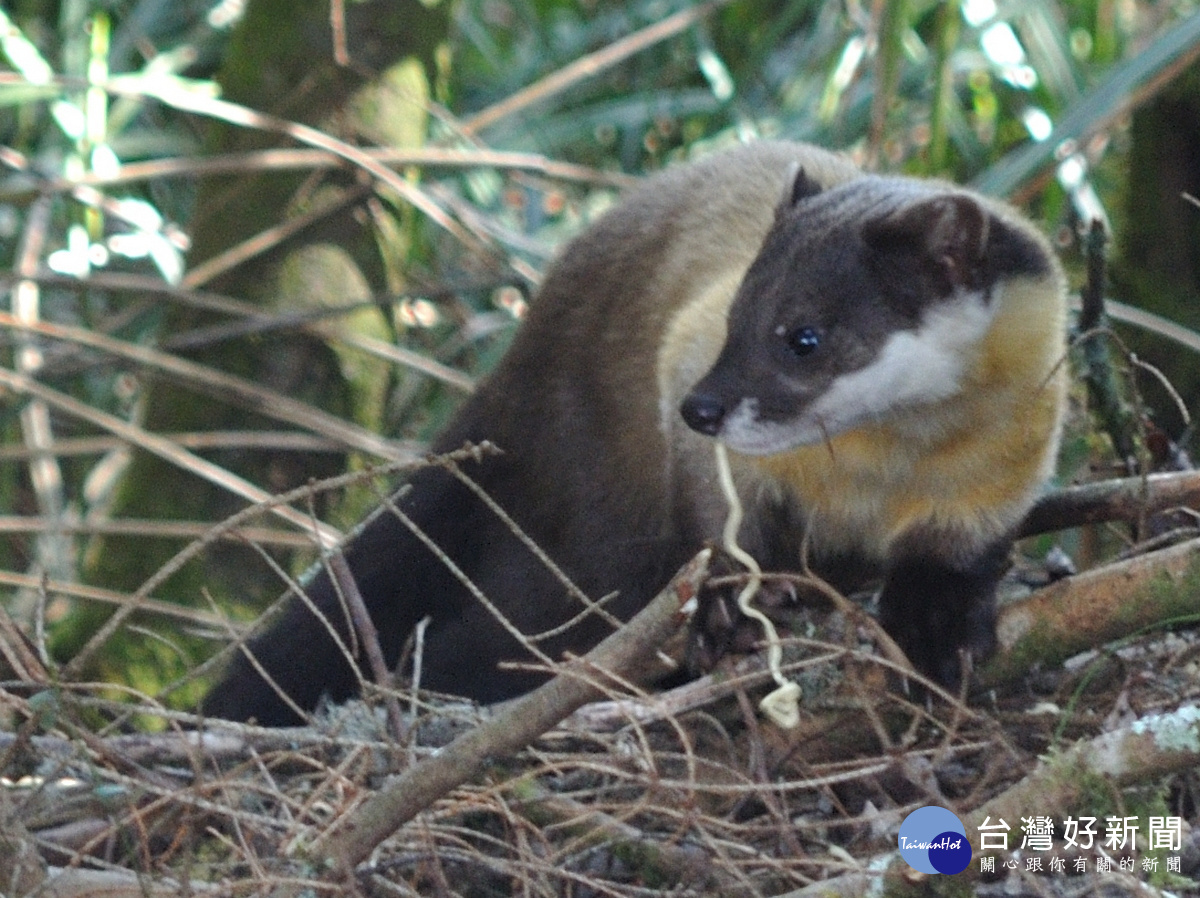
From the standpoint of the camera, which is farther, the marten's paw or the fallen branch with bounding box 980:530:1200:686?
the marten's paw

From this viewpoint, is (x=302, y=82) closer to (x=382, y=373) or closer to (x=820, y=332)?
(x=382, y=373)

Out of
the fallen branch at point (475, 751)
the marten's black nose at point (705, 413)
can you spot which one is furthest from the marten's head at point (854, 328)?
the fallen branch at point (475, 751)

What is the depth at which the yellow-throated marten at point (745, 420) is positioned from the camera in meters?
2.76

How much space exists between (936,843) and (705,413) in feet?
2.89

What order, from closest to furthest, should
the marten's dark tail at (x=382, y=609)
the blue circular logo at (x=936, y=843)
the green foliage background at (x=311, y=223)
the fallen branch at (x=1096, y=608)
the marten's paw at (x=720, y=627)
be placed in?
the blue circular logo at (x=936, y=843) < the fallen branch at (x=1096, y=608) < the marten's paw at (x=720, y=627) < the marten's dark tail at (x=382, y=609) < the green foliage background at (x=311, y=223)

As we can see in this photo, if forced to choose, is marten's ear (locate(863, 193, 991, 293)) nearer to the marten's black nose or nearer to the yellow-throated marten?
the yellow-throated marten

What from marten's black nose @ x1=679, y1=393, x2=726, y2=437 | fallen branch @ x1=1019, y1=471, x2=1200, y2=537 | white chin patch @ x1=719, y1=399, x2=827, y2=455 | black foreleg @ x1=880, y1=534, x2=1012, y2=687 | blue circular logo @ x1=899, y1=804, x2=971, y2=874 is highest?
marten's black nose @ x1=679, y1=393, x2=726, y2=437

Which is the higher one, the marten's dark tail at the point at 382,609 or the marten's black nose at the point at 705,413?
the marten's black nose at the point at 705,413

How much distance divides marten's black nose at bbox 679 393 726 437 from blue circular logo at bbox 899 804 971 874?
2.63 ft

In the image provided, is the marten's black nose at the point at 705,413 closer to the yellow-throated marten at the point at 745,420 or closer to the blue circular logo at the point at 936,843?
the yellow-throated marten at the point at 745,420

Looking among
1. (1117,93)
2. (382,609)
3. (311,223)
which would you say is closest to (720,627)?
(382,609)

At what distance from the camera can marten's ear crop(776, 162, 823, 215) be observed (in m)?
3.00

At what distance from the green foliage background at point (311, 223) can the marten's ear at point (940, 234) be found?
96cm

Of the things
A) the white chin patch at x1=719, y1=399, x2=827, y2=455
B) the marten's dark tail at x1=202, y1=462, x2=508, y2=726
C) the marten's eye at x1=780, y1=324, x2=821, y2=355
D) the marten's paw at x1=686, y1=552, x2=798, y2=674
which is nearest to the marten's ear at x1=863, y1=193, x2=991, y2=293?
the marten's eye at x1=780, y1=324, x2=821, y2=355
